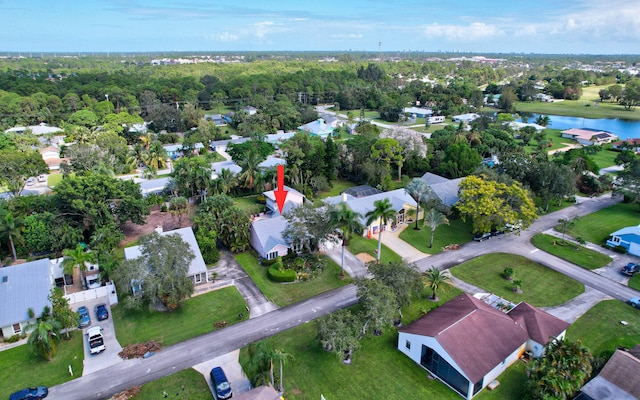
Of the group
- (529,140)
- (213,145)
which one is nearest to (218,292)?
(213,145)

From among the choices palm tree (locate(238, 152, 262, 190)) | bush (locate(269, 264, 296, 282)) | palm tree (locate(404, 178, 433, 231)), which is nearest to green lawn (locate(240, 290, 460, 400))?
bush (locate(269, 264, 296, 282))

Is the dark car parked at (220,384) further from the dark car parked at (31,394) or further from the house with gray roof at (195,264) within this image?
the house with gray roof at (195,264)

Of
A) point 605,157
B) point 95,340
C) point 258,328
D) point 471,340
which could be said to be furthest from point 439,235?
point 605,157

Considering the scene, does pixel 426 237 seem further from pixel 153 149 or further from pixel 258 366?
pixel 153 149

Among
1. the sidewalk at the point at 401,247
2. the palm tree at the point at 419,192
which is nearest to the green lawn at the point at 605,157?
the palm tree at the point at 419,192

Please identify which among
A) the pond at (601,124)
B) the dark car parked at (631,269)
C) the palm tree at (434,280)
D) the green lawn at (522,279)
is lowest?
the green lawn at (522,279)

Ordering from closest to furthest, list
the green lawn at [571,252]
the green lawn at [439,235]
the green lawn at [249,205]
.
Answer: the green lawn at [571,252]
the green lawn at [439,235]
the green lawn at [249,205]

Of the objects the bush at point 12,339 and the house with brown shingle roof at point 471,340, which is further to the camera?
the bush at point 12,339
